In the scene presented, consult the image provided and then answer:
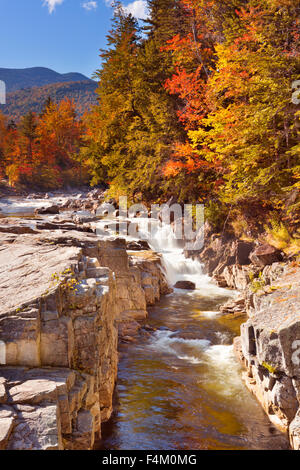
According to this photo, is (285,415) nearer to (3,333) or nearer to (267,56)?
(3,333)

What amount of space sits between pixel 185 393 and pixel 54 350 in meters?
3.19

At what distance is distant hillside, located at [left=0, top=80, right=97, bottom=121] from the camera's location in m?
105

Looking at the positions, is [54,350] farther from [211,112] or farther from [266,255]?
[211,112]

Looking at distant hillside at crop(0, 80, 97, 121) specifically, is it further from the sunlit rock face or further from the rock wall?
the sunlit rock face

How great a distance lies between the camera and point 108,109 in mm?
21016

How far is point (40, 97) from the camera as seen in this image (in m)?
121

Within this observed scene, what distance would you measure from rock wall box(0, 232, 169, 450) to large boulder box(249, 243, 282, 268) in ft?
23.1

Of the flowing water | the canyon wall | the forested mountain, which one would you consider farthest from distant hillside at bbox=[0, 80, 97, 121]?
the canyon wall

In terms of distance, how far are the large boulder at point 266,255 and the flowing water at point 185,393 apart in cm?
257

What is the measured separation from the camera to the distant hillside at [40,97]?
343 feet

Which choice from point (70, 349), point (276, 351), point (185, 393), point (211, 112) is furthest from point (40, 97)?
point (276, 351)

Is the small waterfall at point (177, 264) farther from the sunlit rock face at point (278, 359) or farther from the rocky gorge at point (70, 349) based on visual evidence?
the sunlit rock face at point (278, 359)

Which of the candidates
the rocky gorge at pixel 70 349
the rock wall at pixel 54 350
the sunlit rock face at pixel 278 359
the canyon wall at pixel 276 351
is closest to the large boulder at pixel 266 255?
the canyon wall at pixel 276 351

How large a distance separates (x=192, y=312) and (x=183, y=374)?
12.0 ft
